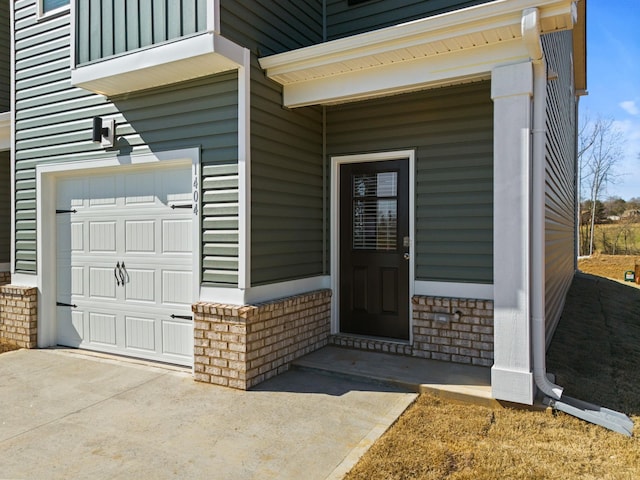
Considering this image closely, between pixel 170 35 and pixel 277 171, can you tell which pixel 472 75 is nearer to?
pixel 277 171

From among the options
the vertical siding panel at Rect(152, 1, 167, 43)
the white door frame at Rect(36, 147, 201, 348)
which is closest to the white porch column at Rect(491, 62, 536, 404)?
the vertical siding panel at Rect(152, 1, 167, 43)

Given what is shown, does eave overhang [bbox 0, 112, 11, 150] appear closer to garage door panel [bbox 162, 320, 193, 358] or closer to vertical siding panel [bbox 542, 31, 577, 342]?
garage door panel [bbox 162, 320, 193, 358]

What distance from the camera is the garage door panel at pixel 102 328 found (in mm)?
4945

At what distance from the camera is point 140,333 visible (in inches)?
187

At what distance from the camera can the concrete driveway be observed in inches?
104

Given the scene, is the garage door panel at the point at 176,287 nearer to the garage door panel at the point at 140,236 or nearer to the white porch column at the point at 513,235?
the garage door panel at the point at 140,236

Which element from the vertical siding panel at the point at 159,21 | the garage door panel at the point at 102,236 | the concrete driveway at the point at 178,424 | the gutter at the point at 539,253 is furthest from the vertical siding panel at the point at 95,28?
the gutter at the point at 539,253

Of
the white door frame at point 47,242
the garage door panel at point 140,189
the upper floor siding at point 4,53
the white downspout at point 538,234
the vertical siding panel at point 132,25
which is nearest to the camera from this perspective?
the white downspout at point 538,234

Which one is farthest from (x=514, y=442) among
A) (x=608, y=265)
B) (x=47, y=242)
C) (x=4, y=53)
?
(x=608, y=265)

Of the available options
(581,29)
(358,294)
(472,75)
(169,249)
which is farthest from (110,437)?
(581,29)

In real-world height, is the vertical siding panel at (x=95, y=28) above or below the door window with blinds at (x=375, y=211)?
above

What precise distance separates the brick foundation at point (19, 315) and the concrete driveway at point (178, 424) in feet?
2.87

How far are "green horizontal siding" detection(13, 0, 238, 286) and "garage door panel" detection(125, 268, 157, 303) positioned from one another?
0.83 metres

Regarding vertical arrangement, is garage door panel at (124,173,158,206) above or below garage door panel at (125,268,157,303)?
above
